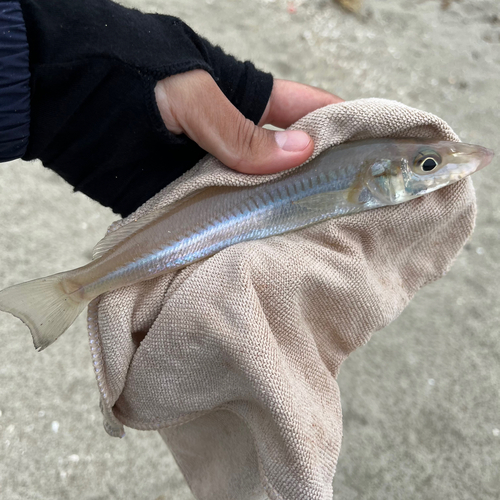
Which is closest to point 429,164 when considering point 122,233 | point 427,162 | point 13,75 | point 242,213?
point 427,162

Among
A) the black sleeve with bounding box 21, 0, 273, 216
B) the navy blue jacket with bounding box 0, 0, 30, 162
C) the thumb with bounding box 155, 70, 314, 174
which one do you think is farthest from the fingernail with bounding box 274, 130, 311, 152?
the navy blue jacket with bounding box 0, 0, 30, 162

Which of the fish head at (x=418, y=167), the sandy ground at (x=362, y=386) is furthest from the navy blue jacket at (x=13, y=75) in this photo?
the sandy ground at (x=362, y=386)

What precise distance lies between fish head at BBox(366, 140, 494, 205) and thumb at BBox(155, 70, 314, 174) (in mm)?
169

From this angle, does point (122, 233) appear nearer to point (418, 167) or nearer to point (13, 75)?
point (13, 75)

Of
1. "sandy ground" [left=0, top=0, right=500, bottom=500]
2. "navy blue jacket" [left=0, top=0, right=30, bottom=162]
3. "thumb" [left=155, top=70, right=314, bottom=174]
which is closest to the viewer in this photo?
"navy blue jacket" [left=0, top=0, right=30, bottom=162]

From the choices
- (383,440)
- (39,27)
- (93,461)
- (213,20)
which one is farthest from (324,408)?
(213,20)

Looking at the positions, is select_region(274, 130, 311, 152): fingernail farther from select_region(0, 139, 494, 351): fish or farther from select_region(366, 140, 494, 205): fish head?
select_region(366, 140, 494, 205): fish head

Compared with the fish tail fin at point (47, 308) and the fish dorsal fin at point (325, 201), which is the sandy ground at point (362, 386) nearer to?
the fish tail fin at point (47, 308)

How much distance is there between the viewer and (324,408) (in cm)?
101

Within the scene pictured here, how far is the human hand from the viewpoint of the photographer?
103cm

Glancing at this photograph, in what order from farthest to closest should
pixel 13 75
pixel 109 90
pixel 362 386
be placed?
pixel 362 386, pixel 109 90, pixel 13 75

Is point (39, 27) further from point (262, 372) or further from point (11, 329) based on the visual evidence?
point (11, 329)

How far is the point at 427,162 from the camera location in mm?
988

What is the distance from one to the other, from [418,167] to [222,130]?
0.44 m
